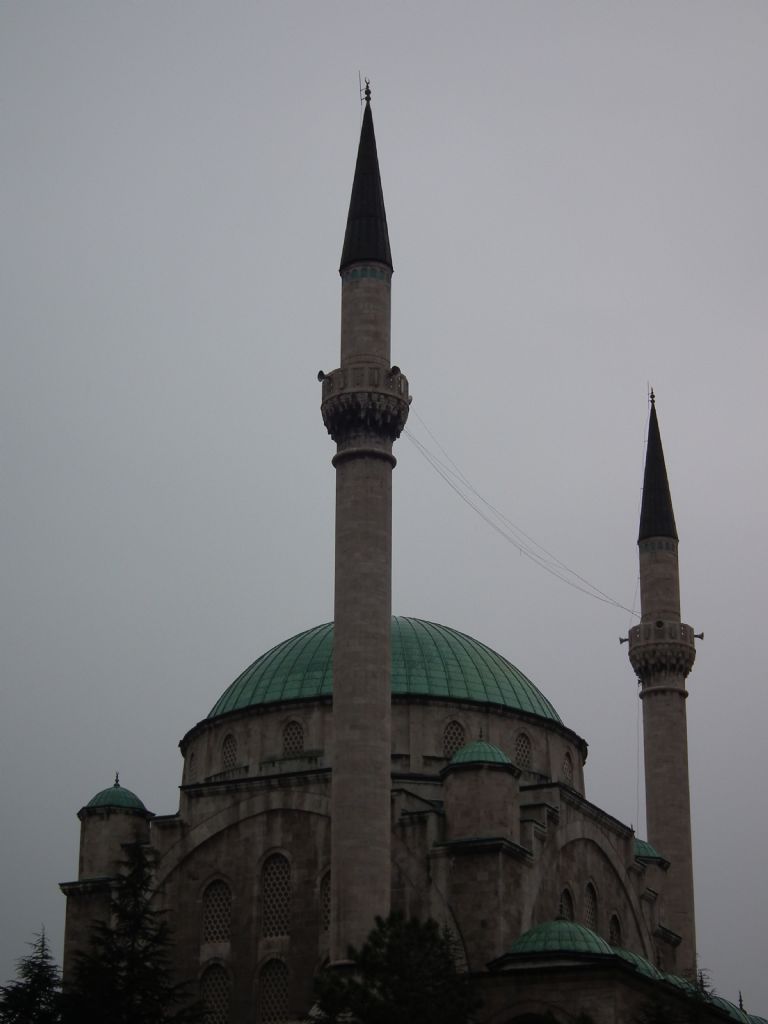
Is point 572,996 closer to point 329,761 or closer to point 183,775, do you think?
point 329,761

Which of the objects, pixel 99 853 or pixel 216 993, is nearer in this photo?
pixel 216 993

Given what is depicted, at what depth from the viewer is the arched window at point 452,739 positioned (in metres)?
36.9

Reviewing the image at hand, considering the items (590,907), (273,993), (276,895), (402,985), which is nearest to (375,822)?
(276,895)

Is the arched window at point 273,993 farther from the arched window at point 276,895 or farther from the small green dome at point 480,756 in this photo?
Result: the small green dome at point 480,756

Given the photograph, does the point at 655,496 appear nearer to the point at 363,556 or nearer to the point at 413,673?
the point at 413,673

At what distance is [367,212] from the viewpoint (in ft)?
112

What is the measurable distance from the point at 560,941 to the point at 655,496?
1748 cm

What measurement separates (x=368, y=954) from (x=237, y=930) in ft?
29.2

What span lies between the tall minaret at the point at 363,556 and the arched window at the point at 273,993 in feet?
12.4

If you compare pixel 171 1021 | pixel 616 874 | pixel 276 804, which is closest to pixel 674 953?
pixel 616 874

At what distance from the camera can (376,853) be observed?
29.8 metres

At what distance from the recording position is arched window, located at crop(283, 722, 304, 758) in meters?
36.8

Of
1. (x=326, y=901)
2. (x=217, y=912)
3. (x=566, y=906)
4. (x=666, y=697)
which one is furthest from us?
(x=666, y=697)

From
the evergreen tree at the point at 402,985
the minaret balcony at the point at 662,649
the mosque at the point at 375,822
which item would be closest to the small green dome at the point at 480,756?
the mosque at the point at 375,822
